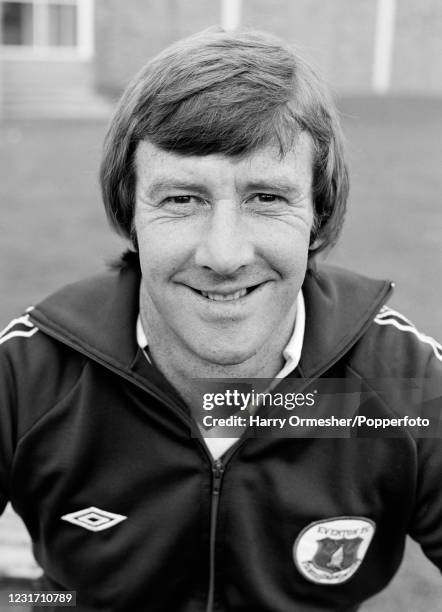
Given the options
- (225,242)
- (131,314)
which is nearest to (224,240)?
(225,242)

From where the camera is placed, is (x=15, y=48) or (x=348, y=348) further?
(x=15, y=48)

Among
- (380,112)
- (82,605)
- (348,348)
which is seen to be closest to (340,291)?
(348,348)

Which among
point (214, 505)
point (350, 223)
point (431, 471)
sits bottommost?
point (350, 223)

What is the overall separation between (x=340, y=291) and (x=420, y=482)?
57 centimetres

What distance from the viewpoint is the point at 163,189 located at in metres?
1.99

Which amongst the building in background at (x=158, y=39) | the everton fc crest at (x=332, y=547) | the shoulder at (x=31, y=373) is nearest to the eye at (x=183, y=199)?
the shoulder at (x=31, y=373)

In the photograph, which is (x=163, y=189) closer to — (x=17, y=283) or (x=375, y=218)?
(x=17, y=283)

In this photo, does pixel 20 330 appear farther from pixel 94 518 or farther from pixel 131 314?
pixel 94 518

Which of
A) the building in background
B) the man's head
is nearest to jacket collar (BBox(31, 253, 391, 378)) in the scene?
the man's head

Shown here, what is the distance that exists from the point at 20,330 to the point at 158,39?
22.4 metres

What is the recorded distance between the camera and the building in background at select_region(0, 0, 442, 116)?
2170 cm

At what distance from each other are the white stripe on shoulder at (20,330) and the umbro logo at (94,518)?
0.49 m

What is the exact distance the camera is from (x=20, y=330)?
2.25 meters

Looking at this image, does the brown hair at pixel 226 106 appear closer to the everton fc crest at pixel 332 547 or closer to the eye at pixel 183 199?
the eye at pixel 183 199
